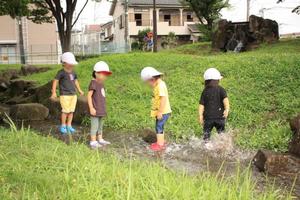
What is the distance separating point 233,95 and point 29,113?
5046mm

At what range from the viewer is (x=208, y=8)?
2928 centimetres

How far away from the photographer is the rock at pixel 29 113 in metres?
11.0

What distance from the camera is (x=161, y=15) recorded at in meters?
49.4

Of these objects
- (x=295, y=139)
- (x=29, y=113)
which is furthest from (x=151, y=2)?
(x=295, y=139)

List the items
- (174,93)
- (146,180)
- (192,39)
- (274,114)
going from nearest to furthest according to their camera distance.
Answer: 1. (146,180)
2. (274,114)
3. (174,93)
4. (192,39)

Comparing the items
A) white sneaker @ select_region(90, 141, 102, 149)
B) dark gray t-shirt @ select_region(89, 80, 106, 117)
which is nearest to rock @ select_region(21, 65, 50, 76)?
dark gray t-shirt @ select_region(89, 80, 106, 117)

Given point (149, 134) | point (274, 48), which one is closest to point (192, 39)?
point (274, 48)

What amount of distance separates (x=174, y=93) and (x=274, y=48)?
8058 millimetres

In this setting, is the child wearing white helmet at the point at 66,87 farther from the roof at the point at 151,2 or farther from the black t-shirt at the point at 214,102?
the roof at the point at 151,2

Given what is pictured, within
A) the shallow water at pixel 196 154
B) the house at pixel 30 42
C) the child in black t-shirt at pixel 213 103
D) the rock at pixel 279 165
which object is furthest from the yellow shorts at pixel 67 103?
the house at pixel 30 42

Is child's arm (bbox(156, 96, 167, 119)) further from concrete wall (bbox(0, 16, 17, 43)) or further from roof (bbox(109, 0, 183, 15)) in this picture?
roof (bbox(109, 0, 183, 15))

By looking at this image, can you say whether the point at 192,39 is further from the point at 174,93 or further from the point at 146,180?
the point at 146,180

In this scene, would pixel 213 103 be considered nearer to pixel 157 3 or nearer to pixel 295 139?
pixel 295 139

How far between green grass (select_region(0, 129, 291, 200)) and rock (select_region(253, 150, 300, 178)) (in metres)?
0.96
